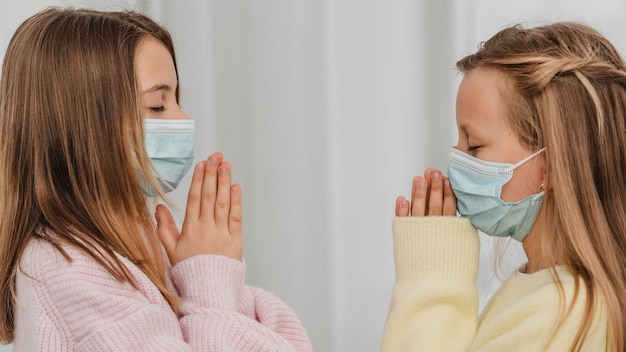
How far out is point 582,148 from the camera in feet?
4.47

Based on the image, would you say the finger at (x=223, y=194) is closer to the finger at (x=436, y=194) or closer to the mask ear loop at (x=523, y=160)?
the finger at (x=436, y=194)

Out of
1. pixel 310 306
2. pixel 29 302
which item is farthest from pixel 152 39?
pixel 310 306

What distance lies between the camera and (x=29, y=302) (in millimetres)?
1276

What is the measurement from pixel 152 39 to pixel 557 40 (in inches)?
26.8

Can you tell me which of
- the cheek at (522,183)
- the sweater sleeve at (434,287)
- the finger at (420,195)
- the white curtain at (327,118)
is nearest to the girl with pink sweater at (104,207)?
the sweater sleeve at (434,287)

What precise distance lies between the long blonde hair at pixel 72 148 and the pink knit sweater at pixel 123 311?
0.04 metres

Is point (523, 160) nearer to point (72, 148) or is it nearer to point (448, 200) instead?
point (448, 200)

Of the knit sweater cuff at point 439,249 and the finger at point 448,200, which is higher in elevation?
the finger at point 448,200

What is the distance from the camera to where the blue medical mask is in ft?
4.69

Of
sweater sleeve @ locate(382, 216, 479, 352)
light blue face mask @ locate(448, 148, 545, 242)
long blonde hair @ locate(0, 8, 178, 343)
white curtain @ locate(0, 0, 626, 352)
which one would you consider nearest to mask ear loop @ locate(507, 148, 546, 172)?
light blue face mask @ locate(448, 148, 545, 242)

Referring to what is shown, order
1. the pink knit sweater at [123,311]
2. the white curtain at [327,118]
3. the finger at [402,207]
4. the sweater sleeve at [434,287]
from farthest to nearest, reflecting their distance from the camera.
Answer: the white curtain at [327,118]
the finger at [402,207]
the sweater sleeve at [434,287]
the pink knit sweater at [123,311]

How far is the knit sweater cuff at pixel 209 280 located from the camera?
138cm

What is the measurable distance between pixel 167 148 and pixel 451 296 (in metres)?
0.54

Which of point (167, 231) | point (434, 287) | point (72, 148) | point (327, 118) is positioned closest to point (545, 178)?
point (434, 287)
